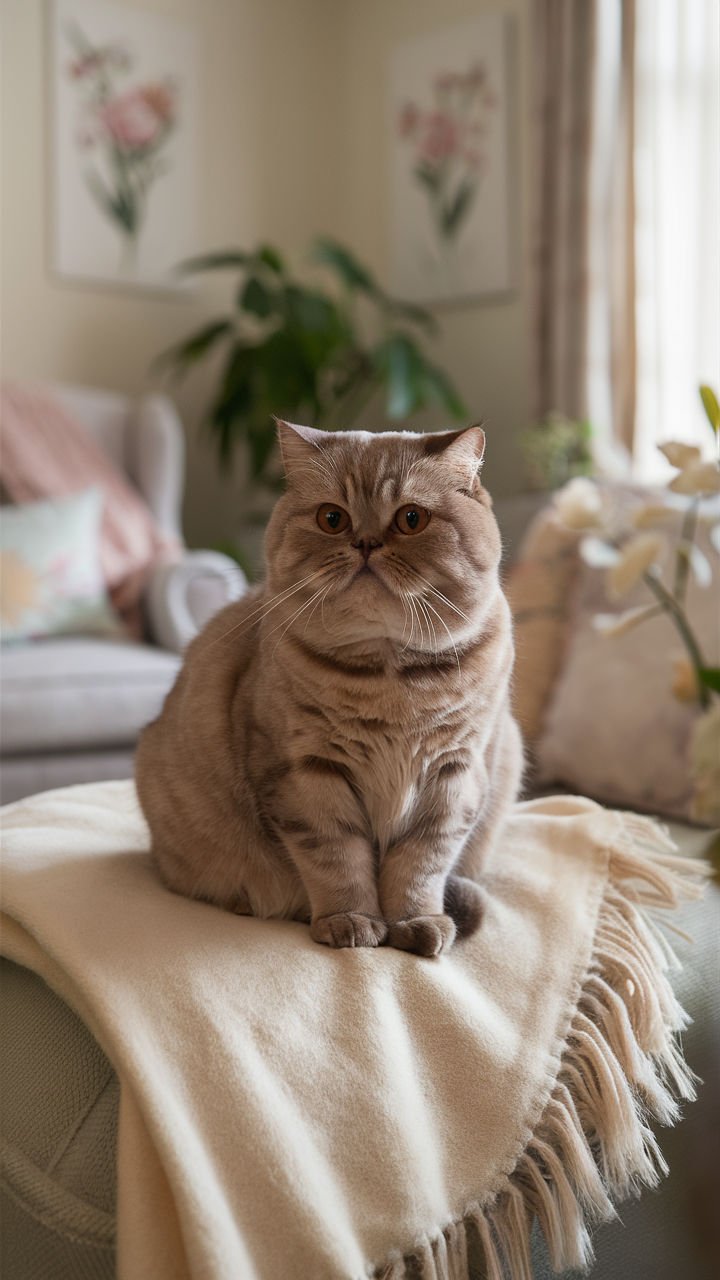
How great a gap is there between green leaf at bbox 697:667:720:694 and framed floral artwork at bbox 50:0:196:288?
354 centimetres

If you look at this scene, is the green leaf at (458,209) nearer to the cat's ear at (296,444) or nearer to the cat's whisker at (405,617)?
the cat's ear at (296,444)

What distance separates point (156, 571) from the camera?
9.45 ft

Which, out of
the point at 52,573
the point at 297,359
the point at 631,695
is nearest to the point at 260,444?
the point at 297,359

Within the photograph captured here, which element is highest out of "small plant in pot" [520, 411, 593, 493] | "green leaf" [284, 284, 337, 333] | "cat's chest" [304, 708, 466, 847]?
"green leaf" [284, 284, 337, 333]

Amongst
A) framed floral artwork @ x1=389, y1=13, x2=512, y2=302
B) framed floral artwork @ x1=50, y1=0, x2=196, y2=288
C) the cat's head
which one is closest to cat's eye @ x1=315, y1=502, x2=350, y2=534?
the cat's head

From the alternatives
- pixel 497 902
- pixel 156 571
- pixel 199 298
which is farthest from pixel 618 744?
pixel 199 298

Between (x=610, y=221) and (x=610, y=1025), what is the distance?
2.75 m

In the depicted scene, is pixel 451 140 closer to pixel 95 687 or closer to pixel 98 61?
pixel 98 61

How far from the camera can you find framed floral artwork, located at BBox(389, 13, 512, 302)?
360 centimetres

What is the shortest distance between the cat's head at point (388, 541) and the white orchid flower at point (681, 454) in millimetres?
289

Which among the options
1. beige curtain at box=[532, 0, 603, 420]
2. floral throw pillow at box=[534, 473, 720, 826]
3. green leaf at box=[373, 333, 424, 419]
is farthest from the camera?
green leaf at box=[373, 333, 424, 419]

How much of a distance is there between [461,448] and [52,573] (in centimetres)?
200

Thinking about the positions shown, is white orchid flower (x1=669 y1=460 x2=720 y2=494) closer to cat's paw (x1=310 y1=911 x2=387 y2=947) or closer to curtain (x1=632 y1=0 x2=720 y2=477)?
cat's paw (x1=310 y1=911 x2=387 y2=947)

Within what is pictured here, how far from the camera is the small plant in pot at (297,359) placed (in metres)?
3.26
